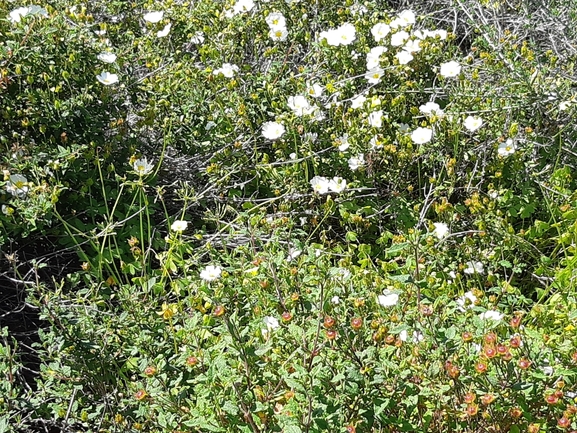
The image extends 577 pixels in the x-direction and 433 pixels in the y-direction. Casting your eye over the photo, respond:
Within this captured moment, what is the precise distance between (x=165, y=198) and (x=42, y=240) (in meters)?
0.54

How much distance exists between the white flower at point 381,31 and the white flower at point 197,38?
33.2 inches

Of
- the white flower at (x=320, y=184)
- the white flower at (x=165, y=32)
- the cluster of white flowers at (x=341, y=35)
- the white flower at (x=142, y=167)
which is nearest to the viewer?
the white flower at (x=142, y=167)

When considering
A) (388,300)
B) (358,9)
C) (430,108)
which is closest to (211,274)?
(388,300)

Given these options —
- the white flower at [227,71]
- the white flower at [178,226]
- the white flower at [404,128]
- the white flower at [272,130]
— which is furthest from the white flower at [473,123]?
the white flower at [178,226]

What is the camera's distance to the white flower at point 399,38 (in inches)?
130

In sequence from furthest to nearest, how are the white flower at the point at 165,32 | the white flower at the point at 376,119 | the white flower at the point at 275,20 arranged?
the white flower at the point at 275,20 < the white flower at the point at 165,32 < the white flower at the point at 376,119

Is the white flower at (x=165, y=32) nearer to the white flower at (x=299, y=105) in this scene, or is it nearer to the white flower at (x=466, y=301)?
the white flower at (x=299, y=105)

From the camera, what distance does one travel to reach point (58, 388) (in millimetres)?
2074

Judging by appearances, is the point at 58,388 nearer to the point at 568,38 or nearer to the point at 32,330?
the point at 32,330

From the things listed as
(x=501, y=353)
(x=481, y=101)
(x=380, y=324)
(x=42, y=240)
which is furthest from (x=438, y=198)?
(x=42, y=240)

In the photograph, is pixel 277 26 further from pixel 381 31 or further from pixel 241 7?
pixel 381 31

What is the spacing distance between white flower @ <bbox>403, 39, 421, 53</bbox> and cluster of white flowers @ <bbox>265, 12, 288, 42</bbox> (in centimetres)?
62

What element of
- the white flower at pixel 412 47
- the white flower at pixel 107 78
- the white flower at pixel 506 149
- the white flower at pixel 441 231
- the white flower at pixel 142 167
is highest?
the white flower at pixel 107 78

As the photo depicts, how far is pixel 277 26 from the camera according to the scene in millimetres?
3568
